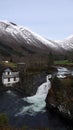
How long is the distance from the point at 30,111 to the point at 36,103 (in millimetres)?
5808

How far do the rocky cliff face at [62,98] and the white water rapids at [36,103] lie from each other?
2.09m

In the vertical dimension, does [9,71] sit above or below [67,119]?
above

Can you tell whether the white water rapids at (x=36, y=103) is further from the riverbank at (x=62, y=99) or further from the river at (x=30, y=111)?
the riverbank at (x=62, y=99)

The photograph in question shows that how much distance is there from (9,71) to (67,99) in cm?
3499

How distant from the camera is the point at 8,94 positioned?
65.9 meters

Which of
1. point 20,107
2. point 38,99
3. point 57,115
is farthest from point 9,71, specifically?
point 57,115

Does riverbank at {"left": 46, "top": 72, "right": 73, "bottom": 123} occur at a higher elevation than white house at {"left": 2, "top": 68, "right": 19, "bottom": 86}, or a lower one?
lower

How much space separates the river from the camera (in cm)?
4428

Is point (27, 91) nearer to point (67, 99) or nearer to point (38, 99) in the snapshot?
point (38, 99)

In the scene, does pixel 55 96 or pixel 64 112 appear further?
pixel 55 96

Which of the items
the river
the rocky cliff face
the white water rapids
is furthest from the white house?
the rocky cliff face

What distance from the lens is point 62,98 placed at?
49094mm

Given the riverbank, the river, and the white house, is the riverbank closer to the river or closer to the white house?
the river

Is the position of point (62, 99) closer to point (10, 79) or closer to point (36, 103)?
point (36, 103)
